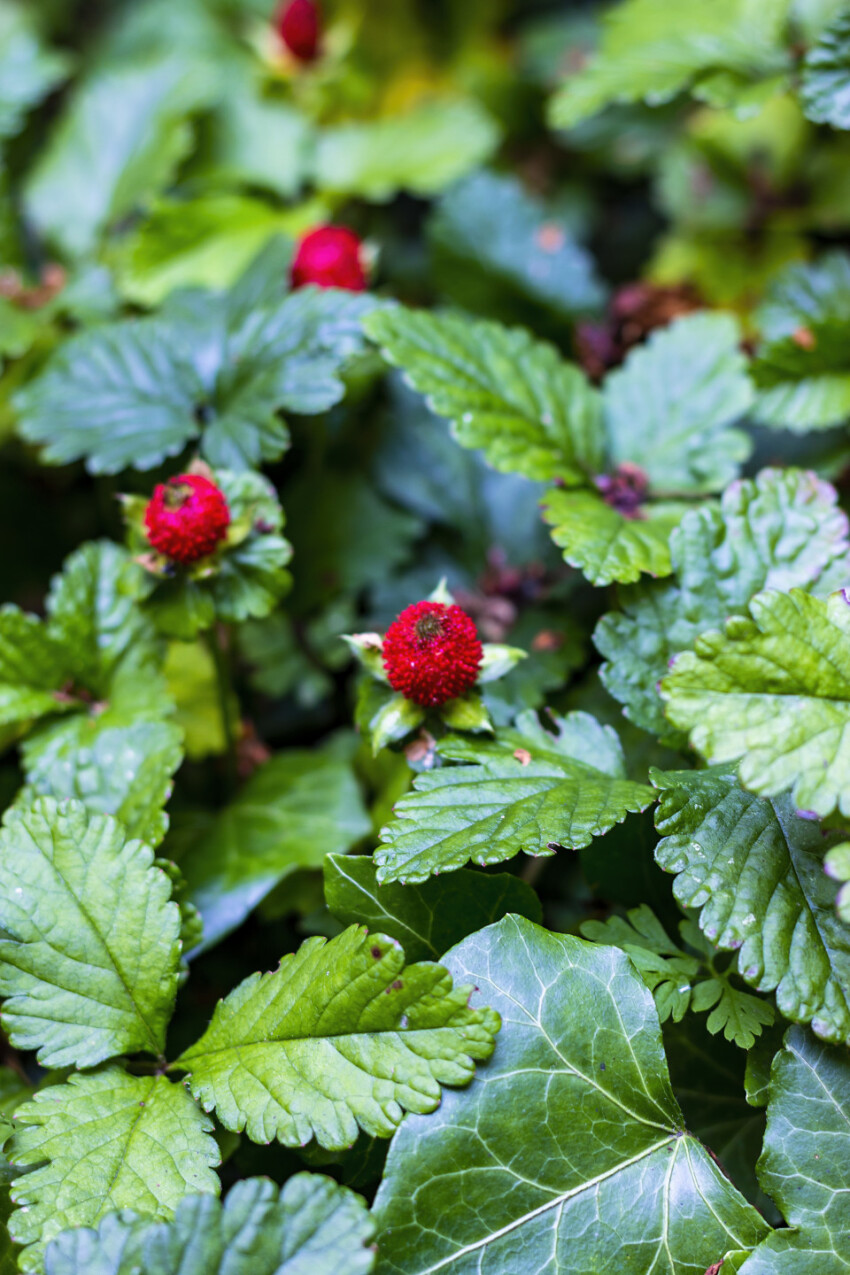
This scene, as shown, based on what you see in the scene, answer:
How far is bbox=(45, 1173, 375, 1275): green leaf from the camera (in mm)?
755

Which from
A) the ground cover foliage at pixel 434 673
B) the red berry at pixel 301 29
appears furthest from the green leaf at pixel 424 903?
the red berry at pixel 301 29

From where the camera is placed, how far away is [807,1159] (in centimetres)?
86

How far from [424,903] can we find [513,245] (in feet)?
3.81

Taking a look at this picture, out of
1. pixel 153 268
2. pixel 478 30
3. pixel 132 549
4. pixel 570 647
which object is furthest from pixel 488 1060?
pixel 478 30

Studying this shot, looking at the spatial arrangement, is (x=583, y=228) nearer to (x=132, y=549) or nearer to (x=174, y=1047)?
(x=132, y=549)

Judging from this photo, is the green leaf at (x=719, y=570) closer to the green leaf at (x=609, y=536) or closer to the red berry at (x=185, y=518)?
the green leaf at (x=609, y=536)

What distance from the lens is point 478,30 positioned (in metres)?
2.22

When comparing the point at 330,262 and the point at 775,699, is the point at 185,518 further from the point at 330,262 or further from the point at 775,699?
the point at 775,699

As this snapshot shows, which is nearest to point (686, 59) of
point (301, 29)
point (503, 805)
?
point (301, 29)

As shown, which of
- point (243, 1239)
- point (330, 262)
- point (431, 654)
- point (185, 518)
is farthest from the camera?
point (330, 262)

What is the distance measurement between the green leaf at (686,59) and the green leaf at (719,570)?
1.98 feet

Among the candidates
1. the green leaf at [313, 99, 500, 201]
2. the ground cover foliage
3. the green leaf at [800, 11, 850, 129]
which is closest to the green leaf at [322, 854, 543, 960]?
the ground cover foliage

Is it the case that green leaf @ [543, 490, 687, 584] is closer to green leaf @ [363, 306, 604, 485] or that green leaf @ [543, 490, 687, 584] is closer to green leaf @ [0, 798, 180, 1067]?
green leaf @ [363, 306, 604, 485]

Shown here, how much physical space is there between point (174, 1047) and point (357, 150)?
4.80 ft
